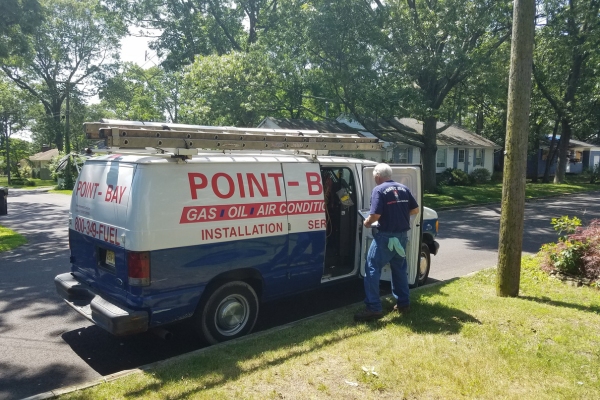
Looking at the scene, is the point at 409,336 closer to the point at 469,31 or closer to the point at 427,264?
the point at 427,264

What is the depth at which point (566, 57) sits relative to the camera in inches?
1129

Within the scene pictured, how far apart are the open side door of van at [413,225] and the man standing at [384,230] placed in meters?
0.72

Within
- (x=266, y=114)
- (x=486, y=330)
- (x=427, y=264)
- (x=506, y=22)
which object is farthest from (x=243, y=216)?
(x=266, y=114)

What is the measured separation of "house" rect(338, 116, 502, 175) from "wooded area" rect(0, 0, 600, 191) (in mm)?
3026

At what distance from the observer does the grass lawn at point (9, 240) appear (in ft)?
38.4

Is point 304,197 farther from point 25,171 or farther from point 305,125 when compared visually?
point 25,171

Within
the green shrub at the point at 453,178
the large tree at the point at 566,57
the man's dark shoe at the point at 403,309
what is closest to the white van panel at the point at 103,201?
the man's dark shoe at the point at 403,309

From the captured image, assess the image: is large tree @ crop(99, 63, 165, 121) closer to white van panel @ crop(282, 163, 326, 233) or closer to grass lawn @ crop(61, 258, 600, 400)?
white van panel @ crop(282, 163, 326, 233)

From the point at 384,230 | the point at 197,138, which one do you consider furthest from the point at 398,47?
the point at 197,138

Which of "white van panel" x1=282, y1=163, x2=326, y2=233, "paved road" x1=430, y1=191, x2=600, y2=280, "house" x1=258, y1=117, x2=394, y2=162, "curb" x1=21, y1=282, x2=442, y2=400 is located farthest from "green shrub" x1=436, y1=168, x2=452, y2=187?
"curb" x1=21, y1=282, x2=442, y2=400

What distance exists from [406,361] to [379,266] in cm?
147

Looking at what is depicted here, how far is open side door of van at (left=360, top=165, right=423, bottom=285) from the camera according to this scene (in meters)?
6.73

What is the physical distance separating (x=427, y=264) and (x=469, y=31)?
15.9 metres

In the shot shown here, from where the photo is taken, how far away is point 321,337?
5297 millimetres
